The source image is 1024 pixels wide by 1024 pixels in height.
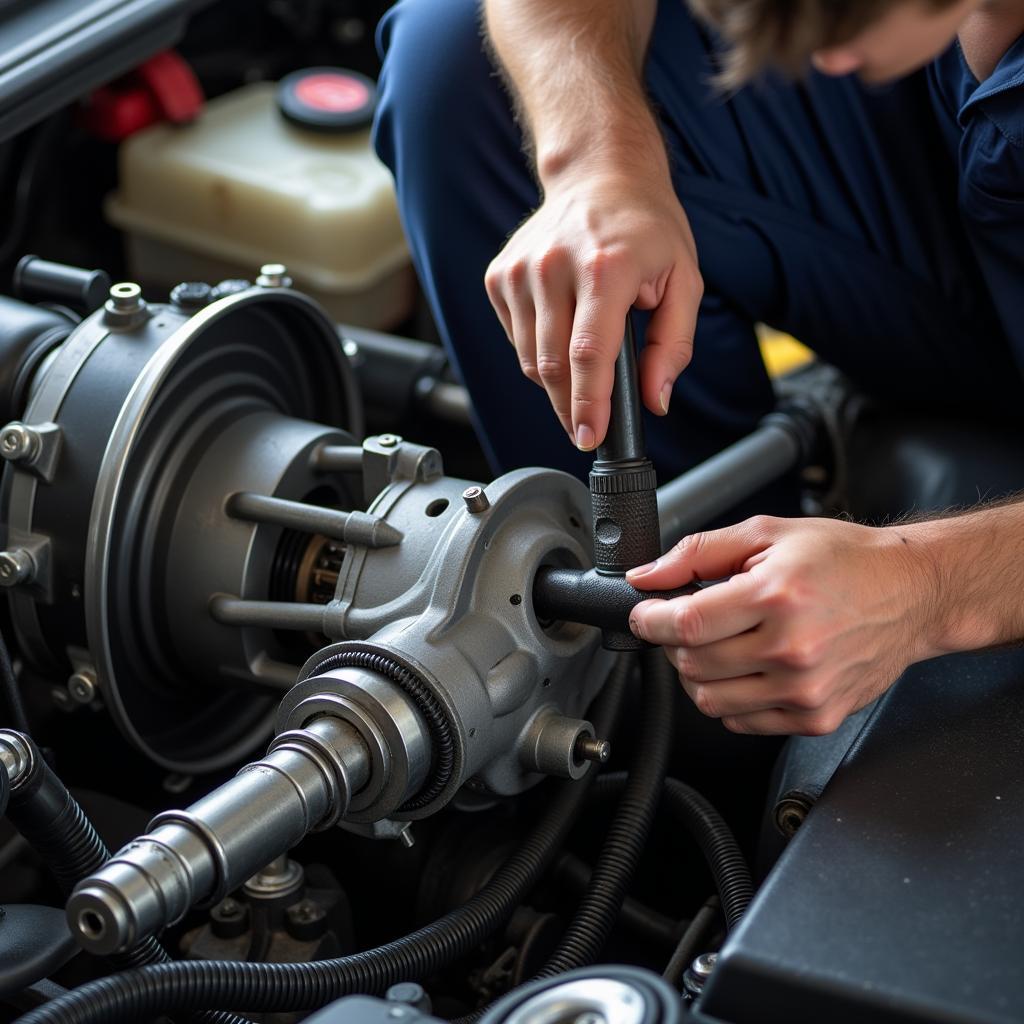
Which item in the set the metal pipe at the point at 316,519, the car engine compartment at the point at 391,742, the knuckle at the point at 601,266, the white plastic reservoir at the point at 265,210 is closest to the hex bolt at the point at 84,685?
the car engine compartment at the point at 391,742

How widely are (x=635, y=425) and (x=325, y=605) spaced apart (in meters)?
0.25

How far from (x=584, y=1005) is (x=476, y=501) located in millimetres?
355

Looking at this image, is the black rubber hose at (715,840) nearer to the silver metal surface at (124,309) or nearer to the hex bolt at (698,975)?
the hex bolt at (698,975)

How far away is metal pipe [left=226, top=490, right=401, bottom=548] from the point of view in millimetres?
955

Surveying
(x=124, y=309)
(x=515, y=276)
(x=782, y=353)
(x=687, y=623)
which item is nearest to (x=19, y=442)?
(x=124, y=309)

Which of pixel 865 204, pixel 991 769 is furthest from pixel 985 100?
pixel 991 769

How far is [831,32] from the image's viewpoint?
72cm

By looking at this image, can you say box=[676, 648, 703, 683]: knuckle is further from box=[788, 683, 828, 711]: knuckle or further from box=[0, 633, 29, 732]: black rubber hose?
box=[0, 633, 29, 732]: black rubber hose

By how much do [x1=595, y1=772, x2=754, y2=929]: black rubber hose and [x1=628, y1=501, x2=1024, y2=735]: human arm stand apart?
4.7 inches

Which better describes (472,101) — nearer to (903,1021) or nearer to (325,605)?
(325,605)

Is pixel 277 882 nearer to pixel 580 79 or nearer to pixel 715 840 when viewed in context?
pixel 715 840

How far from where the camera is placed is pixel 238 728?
1.16m

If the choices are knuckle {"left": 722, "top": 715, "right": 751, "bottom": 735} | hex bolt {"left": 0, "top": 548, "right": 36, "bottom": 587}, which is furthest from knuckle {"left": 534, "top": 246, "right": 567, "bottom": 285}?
hex bolt {"left": 0, "top": 548, "right": 36, "bottom": 587}

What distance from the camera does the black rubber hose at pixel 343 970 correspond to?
29.1 inches
